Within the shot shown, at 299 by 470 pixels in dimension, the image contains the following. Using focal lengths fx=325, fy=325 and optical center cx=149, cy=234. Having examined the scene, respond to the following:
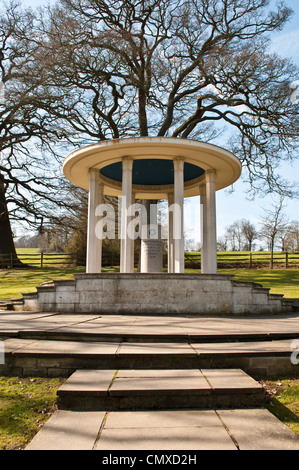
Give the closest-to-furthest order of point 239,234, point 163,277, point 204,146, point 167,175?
point 163,277 → point 204,146 → point 167,175 → point 239,234

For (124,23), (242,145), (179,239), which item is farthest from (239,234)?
(179,239)

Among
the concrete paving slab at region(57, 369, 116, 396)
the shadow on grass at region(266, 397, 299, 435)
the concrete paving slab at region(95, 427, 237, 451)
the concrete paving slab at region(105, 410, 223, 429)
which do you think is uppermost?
the concrete paving slab at region(57, 369, 116, 396)

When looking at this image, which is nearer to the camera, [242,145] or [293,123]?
[293,123]

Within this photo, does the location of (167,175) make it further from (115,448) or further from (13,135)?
(13,135)

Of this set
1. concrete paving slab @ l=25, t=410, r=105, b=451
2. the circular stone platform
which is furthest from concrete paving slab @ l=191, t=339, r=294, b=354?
the circular stone platform

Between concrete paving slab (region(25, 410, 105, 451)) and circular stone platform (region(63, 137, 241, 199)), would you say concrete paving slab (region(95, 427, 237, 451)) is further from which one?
circular stone platform (region(63, 137, 241, 199))

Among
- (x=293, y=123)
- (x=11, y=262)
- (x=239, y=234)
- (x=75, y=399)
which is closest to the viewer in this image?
(x=75, y=399)

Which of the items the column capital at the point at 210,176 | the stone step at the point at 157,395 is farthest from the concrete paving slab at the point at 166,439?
the column capital at the point at 210,176

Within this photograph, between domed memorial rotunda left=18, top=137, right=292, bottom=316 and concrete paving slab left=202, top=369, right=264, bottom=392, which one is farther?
domed memorial rotunda left=18, top=137, right=292, bottom=316

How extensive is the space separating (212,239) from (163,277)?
401cm

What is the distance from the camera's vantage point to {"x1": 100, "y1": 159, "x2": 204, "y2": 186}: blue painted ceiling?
12031 mm

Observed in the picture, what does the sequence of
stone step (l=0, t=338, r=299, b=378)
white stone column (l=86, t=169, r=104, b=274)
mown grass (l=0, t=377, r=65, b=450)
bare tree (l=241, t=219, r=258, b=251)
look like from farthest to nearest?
1. bare tree (l=241, t=219, r=258, b=251)
2. white stone column (l=86, t=169, r=104, b=274)
3. stone step (l=0, t=338, r=299, b=378)
4. mown grass (l=0, t=377, r=65, b=450)

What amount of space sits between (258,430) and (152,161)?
9.92m

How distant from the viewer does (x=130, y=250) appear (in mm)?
10492
